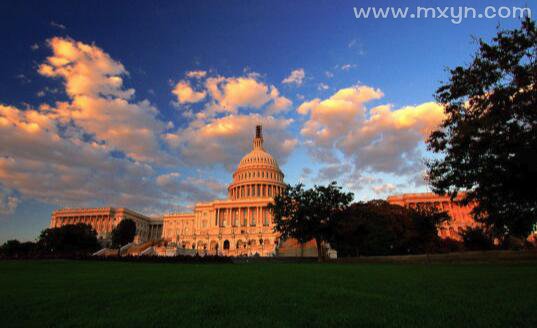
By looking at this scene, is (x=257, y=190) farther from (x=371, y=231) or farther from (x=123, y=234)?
(x=371, y=231)

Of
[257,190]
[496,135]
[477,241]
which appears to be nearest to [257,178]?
[257,190]

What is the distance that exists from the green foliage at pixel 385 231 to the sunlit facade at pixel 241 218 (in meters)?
20.0

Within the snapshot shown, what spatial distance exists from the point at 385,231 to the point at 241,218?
68.8m

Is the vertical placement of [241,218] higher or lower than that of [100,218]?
lower

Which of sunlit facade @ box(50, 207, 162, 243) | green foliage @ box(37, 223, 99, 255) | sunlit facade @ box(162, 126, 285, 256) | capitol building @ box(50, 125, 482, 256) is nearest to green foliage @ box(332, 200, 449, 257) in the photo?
capitol building @ box(50, 125, 482, 256)

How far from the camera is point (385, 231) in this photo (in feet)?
Result: 158

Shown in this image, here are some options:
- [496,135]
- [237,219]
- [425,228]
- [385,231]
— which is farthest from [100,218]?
[496,135]

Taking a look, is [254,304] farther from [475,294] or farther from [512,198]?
[512,198]

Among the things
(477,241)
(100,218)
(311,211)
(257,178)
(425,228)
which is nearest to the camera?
(311,211)

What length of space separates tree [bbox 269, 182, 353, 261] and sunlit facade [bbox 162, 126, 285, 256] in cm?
2075

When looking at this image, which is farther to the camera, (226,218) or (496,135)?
(226,218)

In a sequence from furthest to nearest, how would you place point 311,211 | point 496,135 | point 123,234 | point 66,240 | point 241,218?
1. point 241,218
2. point 123,234
3. point 66,240
4. point 311,211
5. point 496,135

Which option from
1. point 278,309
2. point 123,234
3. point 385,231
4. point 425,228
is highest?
point 123,234

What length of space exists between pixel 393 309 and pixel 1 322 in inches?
262
